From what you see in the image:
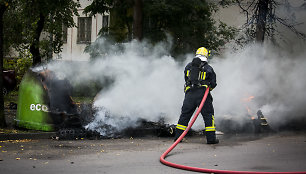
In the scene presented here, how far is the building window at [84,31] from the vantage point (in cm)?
3350

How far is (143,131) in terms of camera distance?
1117 centimetres

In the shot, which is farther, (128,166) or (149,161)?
(149,161)

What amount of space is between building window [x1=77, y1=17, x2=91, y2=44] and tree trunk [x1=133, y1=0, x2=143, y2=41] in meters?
13.7

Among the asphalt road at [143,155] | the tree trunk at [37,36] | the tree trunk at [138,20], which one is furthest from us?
the tree trunk at [138,20]

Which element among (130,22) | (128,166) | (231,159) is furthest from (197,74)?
(130,22)

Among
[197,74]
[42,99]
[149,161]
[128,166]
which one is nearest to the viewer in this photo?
[128,166]

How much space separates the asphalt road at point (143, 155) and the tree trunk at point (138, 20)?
8.06m

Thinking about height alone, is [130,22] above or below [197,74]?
above

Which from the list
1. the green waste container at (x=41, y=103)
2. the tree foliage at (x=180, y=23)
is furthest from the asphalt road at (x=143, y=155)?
the tree foliage at (x=180, y=23)

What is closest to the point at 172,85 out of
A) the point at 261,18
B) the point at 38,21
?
the point at 261,18

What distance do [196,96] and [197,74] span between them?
414 millimetres

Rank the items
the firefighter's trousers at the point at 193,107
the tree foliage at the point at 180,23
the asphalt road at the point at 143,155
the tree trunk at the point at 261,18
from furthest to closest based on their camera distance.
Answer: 1. the tree foliage at the point at 180,23
2. the tree trunk at the point at 261,18
3. the firefighter's trousers at the point at 193,107
4. the asphalt road at the point at 143,155

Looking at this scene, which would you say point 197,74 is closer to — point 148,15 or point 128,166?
point 128,166

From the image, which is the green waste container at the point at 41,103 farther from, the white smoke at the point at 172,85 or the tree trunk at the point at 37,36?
the tree trunk at the point at 37,36
